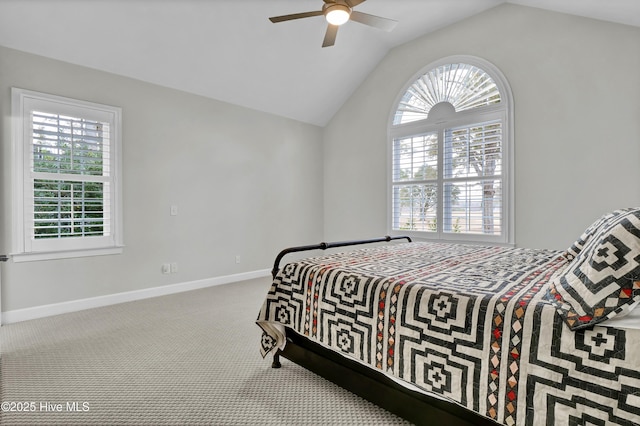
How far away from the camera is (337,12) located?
2.55 m

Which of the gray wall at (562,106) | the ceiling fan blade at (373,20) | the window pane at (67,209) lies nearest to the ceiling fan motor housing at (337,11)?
the ceiling fan blade at (373,20)

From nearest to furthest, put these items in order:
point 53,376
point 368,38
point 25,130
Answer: point 53,376 < point 25,130 < point 368,38

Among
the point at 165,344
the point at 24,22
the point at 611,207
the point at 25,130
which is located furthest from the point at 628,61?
the point at 25,130

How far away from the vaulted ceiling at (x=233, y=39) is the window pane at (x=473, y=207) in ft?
6.48

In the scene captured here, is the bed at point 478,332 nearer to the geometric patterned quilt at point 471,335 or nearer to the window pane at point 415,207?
the geometric patterned quilt at point 471,335

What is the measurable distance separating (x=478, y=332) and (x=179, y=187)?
12.8 feet

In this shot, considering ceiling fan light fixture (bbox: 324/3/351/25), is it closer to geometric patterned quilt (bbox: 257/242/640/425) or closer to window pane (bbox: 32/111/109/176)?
geometric patterned quilt (bbox: 257/242/640/425)

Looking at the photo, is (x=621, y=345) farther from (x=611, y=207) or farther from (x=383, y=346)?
(x=611, y=207)

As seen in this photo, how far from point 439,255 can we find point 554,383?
1.44 metres

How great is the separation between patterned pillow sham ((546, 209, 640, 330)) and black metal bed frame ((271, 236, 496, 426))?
55cm

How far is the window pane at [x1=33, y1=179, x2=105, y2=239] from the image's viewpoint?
10.7 feet

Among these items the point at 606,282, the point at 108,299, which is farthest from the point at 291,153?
the point at 606,282

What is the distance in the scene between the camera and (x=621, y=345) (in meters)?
1.05

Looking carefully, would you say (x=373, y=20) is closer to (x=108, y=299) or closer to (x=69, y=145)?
(x=69, y=145)
